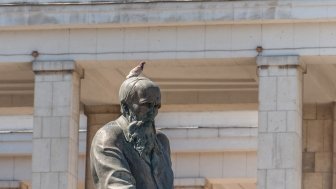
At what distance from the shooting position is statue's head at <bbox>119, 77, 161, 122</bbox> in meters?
14.4

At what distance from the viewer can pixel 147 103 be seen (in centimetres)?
1446

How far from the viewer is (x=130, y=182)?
14297 millimetres

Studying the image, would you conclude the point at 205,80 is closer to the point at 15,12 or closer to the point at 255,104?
the point at 255,104

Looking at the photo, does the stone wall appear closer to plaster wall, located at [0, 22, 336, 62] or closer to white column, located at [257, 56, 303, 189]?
white column, located at [257, 56, 303, 189]

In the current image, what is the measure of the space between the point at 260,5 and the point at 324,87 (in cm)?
500

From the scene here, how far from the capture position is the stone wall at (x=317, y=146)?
143 feet

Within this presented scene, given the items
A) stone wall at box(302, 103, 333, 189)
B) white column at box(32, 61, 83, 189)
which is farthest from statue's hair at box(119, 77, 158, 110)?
stone wall at box(302, 103, 333, 189)

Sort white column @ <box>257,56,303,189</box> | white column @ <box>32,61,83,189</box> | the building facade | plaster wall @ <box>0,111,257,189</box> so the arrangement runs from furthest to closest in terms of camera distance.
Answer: plaster wall @ <box>0,111,257,189</box> < white column @ <box>32,61,83,189</box> < the building facade < white column @ <box>257,56,303,189</box>

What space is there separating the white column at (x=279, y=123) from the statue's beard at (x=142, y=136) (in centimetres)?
2349

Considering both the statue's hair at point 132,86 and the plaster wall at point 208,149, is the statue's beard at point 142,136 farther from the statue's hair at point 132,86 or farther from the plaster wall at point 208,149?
the plaster wall at point 208,149

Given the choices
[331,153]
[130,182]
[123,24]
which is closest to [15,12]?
[123,24]

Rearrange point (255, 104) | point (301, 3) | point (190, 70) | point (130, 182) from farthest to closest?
point (255, 104) < point (190, 70) < point (301, 3) < point (130, 182)

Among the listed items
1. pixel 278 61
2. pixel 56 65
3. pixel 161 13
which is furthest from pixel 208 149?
pixel 278 61

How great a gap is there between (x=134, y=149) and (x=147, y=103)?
359 millimetres
